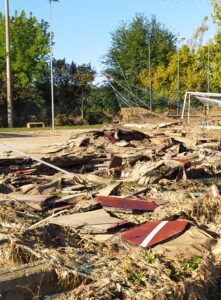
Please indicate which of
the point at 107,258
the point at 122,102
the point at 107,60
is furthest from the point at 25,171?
the point at 107,60

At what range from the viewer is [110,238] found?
20.8ft

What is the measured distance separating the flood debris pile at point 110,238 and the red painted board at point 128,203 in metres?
0.02

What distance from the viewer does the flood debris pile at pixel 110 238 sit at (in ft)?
15.7

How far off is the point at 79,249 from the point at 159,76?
1719 inches

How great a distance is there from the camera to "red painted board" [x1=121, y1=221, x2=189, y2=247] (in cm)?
600

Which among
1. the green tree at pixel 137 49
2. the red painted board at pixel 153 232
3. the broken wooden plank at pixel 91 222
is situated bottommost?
the broken wooden plank at pixel 91 222

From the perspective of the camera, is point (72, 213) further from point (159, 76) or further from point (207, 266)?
point (159, 76)

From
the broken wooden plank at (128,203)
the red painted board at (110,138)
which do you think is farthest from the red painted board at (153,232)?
the red painted board at (110,138)

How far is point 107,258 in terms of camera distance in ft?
17.6

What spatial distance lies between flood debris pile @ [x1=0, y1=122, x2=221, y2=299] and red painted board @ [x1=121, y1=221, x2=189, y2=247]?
0.01m

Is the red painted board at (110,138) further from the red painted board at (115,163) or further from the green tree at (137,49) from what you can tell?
the green tree at (137,49)

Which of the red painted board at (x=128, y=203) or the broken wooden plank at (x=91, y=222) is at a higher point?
the broken wooden plank at (x=91, y=222)

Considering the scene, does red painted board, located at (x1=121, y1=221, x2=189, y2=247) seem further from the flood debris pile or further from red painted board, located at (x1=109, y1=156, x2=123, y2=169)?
red painted board, located at (x1=109, y1=156, x2=123, y2=169)

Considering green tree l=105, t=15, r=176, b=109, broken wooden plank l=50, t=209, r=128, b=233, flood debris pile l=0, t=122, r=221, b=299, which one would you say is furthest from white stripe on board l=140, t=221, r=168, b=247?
green tree l=105, t=15, r=176, b=109
